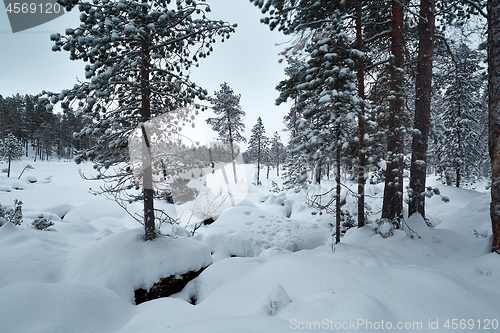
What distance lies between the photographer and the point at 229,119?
85.6ft

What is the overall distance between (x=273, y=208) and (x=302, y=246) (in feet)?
23.3

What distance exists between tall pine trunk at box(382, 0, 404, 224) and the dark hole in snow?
6285 millimetres

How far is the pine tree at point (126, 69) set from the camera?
511 cm

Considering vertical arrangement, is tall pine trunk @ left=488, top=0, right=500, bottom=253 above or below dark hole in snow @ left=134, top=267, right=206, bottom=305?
above

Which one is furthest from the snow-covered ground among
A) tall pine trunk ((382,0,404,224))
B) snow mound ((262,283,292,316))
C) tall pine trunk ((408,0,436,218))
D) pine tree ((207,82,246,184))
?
pine tree ((207,82,246,184))

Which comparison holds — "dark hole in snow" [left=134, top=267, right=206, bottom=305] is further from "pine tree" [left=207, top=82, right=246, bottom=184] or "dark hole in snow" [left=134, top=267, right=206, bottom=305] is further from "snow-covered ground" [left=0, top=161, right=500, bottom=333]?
"pine tree" [left=207, top=82, right=246, bottom=184]

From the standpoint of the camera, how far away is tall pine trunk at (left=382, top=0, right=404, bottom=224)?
6195 millimetres

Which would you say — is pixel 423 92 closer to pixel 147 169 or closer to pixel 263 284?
pixel 263 284

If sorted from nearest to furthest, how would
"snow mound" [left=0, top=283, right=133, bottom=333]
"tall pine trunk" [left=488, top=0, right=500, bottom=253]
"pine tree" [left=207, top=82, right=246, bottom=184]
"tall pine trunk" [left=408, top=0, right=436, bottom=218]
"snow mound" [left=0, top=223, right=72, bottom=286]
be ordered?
"snow mound" [left=0, top=283, right=133, bottom=333] < "tall pine trunk" [left=488, top=0, right=500, bottom=253] < "snow mound" [left=0, top=223, right=72, bottom=286] < "tall pine trunk" [left=408, top=0, right=436, bottom=218] < "pine tree" [left=207, top=82, right=246, bottom=184]

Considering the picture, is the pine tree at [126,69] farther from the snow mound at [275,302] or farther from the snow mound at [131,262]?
the snow mound at [275,302]

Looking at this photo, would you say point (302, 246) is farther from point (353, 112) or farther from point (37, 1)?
point (37, 1)

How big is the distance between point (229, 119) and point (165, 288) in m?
22.2

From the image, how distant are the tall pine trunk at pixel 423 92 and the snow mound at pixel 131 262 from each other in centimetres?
723

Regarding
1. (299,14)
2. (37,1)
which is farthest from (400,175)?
(37,1)
